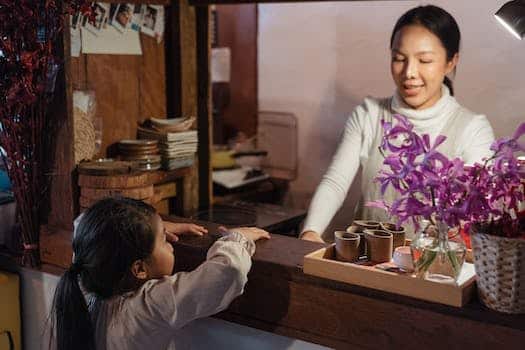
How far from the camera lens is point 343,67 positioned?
12.8 feet

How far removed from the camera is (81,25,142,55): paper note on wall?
249 cm

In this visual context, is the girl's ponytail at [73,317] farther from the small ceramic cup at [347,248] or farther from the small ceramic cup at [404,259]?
the small ceramic cup at [404,259]

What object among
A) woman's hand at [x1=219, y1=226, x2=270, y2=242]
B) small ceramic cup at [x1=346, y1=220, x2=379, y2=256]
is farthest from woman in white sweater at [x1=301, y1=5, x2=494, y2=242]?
small ceramic cup at [x1=346, y1=220, x2=379, y2=256]

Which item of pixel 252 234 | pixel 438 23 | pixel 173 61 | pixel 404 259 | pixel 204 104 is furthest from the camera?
pixel 204 104

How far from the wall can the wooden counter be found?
1.63m

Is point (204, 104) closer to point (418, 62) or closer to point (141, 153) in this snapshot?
point (141, 153)

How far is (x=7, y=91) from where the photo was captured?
226 centimetres

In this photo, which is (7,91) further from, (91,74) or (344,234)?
(344,234)

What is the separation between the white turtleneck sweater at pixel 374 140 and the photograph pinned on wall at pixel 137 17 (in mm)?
939

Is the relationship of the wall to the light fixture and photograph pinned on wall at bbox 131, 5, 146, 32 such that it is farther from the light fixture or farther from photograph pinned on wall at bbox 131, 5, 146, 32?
photograph pinned on wall at bbox 131, 5, 146, 32

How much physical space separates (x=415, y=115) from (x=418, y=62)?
8.6 inches

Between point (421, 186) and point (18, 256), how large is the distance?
1.75 m

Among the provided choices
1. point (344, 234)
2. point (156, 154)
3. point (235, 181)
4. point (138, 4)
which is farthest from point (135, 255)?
point (235, 181)

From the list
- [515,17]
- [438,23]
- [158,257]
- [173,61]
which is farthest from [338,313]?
[173,61]
